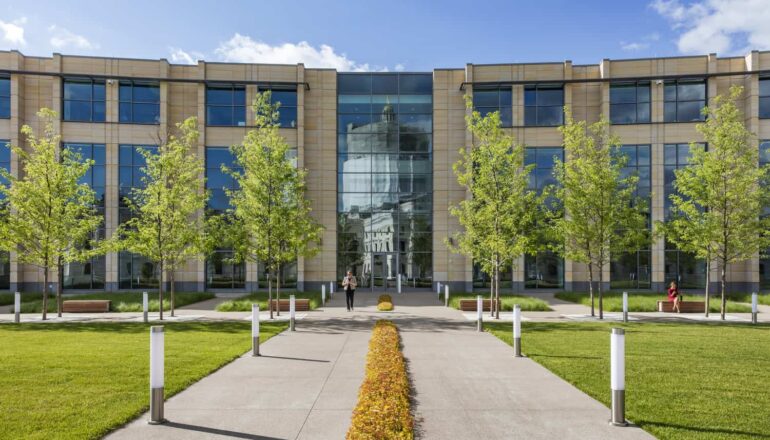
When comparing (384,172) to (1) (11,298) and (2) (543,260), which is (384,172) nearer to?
(2) (543,260)

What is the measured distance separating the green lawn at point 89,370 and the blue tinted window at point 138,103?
20.6 metres

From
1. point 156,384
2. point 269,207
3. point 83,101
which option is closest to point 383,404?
point 156,384

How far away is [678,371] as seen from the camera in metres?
9.68

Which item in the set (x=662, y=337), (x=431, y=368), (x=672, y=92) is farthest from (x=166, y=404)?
(x=672, y=92)

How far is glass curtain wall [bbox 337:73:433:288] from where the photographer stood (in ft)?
119

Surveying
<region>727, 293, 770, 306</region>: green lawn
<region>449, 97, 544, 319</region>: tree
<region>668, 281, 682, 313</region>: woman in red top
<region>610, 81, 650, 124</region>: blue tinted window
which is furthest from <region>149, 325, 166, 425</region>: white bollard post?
<region>610, 81, 650, 124</region>: blue tinted window

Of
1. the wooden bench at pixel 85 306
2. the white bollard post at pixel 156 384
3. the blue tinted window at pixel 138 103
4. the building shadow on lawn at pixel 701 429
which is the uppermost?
the blue tinted window at pixel 138 103

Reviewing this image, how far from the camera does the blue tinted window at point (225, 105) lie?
116ft

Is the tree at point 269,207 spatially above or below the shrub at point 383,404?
above

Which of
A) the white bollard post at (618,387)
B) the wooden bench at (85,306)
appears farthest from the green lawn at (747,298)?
the wooden bench at (85,306)

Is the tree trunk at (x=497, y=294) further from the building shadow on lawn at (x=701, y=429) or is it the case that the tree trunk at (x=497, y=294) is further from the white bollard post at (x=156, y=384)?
the white bollard post at (x=156, y=384)

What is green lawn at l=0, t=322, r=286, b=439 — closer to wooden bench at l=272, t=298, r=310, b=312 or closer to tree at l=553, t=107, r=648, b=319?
wooden bench at l=272, t=298, r=310, b=312

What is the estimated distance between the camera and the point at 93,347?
12547 mm

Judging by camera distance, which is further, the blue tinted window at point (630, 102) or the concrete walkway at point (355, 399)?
the blue tinted window at point (630, 102)
